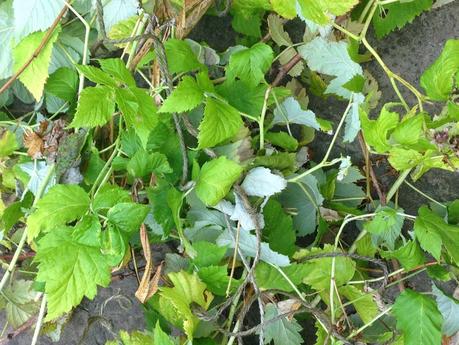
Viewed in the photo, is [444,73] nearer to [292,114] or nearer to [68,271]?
[292,114]

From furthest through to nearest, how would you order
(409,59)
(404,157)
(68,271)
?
(409,59), (404,157), (68,271)

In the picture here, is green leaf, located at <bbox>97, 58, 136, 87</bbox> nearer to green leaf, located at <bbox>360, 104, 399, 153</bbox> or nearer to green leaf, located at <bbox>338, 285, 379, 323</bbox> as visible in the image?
green leaf, located at <bbox>360, 104, 399, 153</bbox>

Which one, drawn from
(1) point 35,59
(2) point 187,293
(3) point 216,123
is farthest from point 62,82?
(2) point 187,293

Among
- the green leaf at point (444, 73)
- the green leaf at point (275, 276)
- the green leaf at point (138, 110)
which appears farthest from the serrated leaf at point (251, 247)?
the green leaf at point (444, 73)

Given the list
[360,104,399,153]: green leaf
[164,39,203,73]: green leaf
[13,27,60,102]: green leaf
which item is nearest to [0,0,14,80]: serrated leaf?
[13,27,60,102]: green leaf

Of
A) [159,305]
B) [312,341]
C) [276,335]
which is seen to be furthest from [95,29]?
[312,341]

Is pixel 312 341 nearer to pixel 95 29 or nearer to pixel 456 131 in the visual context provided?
pixel 456 131
